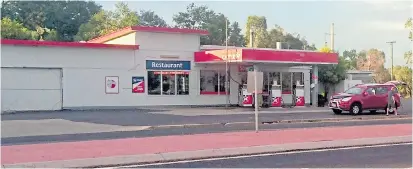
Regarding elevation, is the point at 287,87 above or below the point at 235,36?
below

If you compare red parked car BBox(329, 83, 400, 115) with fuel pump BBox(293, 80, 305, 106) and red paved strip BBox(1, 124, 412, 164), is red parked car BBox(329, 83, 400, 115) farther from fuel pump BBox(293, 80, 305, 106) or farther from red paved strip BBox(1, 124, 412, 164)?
red paved strip BBox(1, 124, 412, 164)

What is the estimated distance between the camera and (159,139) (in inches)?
617

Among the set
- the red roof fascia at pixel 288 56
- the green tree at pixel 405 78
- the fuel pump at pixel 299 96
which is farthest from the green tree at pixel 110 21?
the red roof fascia at pixel 288 56

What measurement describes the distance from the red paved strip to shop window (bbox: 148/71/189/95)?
16.8 m

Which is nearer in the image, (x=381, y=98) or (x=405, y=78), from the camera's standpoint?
(x=381, y=98)

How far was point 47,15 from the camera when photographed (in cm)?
9044

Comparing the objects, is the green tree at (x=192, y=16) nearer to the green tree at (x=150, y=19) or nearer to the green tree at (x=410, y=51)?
the green tree at (x=150, y=19)

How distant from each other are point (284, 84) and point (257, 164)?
27.3 meters

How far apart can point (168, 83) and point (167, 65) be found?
1136mm

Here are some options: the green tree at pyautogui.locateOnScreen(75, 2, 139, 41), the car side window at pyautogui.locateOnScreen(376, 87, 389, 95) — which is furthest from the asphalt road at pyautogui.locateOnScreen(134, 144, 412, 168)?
the green tree at pyautogui.locateOnScreen(75, 2, 139, 41)

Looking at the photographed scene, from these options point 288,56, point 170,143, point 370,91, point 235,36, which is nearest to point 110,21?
point 235,36

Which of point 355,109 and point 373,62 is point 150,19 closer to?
point 373,62

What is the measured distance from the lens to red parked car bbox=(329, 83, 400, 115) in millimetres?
28391

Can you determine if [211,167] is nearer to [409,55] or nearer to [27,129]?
[27,129]
